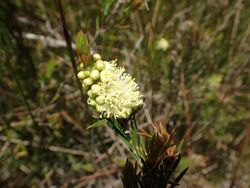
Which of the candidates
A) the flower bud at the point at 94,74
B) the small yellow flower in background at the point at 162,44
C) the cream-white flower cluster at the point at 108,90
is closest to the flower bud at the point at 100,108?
the cream-white flower cluster at the point at 108,90

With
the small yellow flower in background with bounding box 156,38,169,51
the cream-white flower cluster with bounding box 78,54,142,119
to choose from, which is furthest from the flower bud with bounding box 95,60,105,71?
the small yellow flower in background with bounding box 156,38,169,51

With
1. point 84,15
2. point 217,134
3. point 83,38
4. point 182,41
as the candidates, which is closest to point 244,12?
point 182,41

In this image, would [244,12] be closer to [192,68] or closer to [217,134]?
[192,68]

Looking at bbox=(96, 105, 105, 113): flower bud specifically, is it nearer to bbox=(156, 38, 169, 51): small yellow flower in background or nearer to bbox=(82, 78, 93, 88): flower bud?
bbox=(82, 78, 93, 88): flower bud

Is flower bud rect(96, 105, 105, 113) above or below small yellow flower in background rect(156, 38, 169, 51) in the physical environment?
below

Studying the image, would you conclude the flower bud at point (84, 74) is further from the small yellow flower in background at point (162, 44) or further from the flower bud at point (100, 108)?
the small yellow flower in background at point (162, 44)
